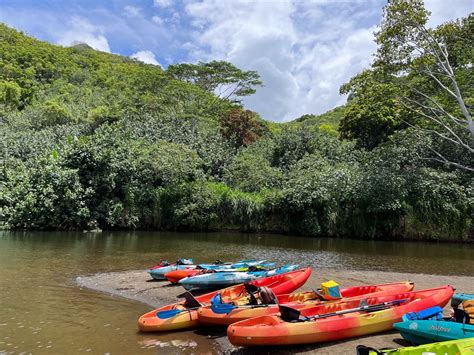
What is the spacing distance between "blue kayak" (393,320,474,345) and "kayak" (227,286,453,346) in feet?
1.86

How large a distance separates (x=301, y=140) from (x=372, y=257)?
2039 centimetres

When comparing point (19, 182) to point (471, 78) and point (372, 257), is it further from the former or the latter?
point (471, 78)

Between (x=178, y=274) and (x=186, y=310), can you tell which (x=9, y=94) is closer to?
(x=178, y=274)

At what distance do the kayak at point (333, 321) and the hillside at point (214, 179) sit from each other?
18.8 m

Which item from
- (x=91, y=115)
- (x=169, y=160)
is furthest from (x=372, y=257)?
(x=91, y=115)

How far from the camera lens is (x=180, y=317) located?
8.47 m

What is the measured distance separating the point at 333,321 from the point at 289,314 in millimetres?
817

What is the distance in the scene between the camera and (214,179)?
36.7 meters

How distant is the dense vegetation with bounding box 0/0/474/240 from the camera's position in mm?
26047

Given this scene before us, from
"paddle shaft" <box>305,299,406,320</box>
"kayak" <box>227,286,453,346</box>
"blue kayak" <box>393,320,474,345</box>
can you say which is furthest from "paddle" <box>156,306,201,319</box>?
"blue kayak" <box>393,320,474,345</box>

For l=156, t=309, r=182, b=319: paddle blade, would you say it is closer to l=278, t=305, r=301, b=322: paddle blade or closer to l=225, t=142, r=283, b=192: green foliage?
l=278, t=305, r=301, b=322: paddle blade

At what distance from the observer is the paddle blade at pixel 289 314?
7223 millimetres

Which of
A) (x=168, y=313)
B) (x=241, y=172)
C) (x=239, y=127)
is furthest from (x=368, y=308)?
(x=239, y=127)

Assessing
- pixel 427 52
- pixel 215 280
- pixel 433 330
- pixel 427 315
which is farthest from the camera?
pixel 427 52
